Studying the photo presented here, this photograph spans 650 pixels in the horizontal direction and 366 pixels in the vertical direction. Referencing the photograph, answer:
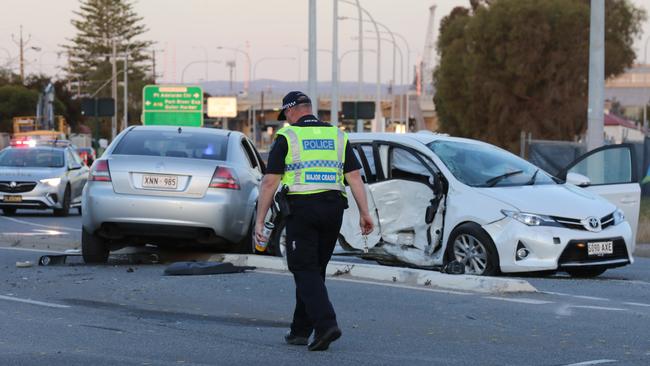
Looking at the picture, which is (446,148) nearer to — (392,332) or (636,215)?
(636,215)

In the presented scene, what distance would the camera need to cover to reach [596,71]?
2447cm

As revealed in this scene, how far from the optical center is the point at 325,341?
8.55 m

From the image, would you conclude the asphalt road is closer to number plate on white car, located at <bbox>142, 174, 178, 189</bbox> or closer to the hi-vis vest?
number plate on white car, located at <bbox>142, 174, 178, 189</bbox>

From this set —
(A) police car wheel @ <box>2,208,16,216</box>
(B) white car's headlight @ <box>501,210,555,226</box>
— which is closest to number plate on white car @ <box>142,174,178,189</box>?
(B) white car's headlight @ <box>501,210,555,226</box>

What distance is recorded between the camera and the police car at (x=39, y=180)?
27.8m

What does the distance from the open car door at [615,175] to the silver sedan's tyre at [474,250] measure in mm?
2273

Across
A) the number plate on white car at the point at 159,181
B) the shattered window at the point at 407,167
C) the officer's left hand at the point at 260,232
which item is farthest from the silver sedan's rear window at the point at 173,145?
the officer's left hand at the point at 260,232

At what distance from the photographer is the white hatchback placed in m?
13.0

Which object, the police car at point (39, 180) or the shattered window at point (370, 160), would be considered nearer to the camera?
the shattered window at point (370, 160)

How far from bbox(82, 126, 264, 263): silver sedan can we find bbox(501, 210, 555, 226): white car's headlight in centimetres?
319

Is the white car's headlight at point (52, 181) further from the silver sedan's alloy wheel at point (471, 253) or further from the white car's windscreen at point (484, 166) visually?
the silver sedan's alloy wheel at point (471, 253)

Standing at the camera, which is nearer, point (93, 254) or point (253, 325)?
point (253, 325)

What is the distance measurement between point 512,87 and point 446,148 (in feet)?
170

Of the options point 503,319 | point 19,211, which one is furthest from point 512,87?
point 503,319
